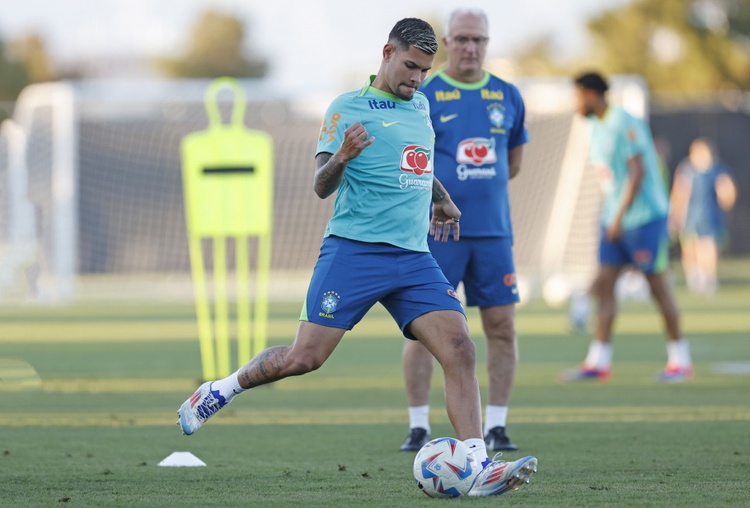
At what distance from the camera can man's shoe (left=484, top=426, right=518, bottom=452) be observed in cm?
753

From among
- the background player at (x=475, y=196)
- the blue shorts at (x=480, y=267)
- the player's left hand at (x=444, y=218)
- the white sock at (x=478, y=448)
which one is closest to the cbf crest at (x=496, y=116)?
the background player at (x=475, y=196)

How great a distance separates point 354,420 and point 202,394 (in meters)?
2.79

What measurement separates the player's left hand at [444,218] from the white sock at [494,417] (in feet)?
4.57

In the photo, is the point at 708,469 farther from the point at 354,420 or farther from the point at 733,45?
the point at 733,45

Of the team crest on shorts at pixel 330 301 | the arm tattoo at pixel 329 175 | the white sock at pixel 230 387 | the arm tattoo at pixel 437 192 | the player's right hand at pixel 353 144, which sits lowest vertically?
the white sock at pixel 230 387

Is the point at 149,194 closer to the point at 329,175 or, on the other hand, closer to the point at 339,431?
the point at 339,431

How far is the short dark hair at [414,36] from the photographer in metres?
6.04

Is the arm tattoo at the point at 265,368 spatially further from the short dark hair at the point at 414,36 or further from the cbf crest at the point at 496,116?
the cbf crest at the point at 496,116

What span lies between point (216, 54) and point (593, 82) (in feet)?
237

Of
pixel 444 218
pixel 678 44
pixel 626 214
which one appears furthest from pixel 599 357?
pixel 678 44

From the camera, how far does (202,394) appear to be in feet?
20.9

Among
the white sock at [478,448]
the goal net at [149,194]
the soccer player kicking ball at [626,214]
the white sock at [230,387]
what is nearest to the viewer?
the white sock at [478,448]

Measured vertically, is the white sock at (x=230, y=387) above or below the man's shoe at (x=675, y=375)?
above

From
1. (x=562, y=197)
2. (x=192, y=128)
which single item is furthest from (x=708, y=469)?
(x=192, y=128)
